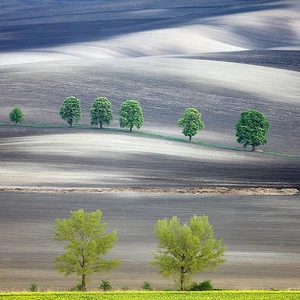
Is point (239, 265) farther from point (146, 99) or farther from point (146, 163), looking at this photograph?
point (146, 99)

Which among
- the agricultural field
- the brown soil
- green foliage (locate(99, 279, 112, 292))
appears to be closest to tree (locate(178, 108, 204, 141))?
the agricultural field

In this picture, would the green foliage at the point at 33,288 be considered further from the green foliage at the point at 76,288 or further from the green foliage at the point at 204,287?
the green foliage at the point at 204,287

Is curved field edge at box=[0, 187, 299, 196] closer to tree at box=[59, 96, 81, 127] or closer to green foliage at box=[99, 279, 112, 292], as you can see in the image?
green foliage at box=[99, 279, 112, 292]

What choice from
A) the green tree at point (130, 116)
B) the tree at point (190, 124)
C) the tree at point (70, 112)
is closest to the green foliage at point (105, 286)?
the tree at point (190, 124)

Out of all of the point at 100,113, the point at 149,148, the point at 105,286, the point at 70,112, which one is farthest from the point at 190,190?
the point at 70,112

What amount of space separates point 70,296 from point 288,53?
114164mm

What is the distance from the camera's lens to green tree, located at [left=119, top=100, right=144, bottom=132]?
83.4 metres

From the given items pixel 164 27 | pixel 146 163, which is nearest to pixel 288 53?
pixel 164 27

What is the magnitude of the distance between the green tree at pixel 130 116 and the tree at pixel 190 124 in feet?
14.9

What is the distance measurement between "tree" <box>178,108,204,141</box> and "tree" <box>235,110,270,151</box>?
15.0 feet

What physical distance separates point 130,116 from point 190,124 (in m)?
6.57

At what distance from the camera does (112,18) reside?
182125mm

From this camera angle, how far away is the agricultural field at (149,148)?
38.7 metres

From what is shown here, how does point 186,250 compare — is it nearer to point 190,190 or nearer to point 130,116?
point 190,190
